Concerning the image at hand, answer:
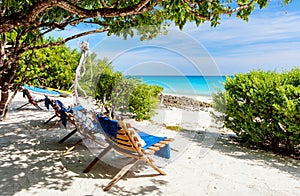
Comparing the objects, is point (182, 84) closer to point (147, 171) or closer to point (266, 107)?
point (266, 107)

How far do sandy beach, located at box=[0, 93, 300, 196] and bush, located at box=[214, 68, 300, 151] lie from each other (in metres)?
0.46

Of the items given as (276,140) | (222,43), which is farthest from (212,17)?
(222,43)

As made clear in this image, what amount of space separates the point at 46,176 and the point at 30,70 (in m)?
13.0

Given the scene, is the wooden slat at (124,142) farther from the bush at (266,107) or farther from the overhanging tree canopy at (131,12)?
the bush at (266,107)

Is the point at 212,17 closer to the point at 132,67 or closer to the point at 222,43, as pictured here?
the point at 132,67

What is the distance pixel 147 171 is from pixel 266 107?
3382 millimetres

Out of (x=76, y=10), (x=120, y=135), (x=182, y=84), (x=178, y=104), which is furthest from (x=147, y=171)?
(x=182, y=84)

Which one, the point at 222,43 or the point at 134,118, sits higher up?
the point at 222,43

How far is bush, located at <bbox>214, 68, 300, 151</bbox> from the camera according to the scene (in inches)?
220

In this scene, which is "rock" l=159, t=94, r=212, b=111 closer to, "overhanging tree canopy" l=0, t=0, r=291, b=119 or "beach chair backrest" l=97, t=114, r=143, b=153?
"overhanging tree canopy" l=0, t=0, r=291, b=119

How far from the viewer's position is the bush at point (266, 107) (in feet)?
18.4

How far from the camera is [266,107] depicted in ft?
19.8

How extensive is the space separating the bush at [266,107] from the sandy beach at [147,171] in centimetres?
46

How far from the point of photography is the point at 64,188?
3730 mm
